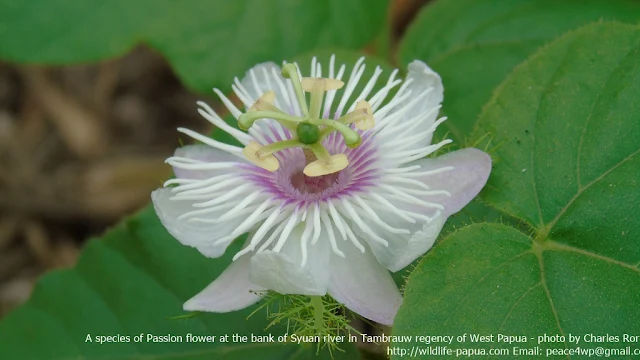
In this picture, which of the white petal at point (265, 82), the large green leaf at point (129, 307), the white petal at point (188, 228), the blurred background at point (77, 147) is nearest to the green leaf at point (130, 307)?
the large green leaf at point (129, 307)

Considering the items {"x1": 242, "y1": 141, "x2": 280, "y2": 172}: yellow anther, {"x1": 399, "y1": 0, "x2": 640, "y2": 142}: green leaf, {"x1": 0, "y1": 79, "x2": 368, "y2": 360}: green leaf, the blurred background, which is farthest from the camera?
the blurred background

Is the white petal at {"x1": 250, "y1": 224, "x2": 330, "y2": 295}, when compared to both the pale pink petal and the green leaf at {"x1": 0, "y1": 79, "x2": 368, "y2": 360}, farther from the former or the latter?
the green leaf at {"x1": 0, "y1": 79, "x2": 368, "y2": 360}

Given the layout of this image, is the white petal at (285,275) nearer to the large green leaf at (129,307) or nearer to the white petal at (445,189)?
the white petal at (445,189)

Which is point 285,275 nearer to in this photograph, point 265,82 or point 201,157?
point 201,157

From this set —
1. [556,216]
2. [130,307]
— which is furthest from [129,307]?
[556,216]

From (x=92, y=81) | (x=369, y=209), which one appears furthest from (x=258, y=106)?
(x=92, y=81)

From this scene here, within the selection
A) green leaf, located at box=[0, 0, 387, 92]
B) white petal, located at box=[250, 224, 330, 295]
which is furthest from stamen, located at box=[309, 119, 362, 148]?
green leaf, located at box=[0, 0, 387, 92]
